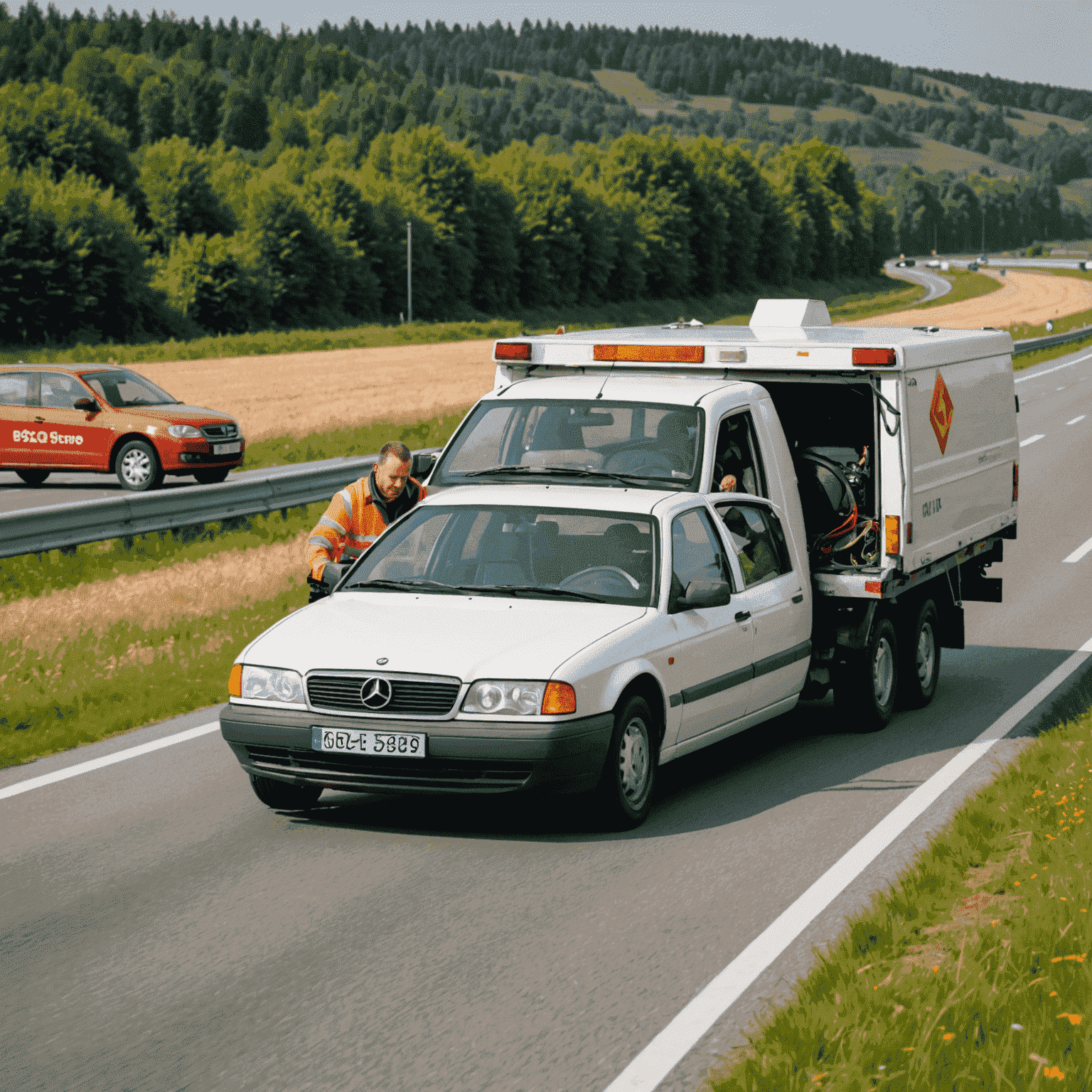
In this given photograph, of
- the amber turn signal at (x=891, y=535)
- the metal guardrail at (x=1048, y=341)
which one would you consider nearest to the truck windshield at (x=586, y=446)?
the amber turn signal at (x=891, y=535)

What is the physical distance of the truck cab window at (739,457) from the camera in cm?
879

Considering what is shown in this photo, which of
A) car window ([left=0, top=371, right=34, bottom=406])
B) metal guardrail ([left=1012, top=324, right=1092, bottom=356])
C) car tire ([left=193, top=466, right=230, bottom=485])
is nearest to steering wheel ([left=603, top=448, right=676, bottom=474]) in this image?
car tire ([left=193, top=466, right=230, bottom=485])

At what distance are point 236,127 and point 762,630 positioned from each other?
17844cm

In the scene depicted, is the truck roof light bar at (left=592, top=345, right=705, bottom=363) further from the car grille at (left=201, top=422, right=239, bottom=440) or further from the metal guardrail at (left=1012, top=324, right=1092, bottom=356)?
the metal guardrail at (left=1012, top=324, right=1092, bottom=356)

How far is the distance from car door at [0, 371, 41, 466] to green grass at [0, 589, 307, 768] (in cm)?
1230

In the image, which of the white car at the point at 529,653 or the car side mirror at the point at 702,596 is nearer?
the white car at the point at 529,653

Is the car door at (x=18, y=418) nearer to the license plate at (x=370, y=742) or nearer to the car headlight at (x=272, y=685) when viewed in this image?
the car headlight at (x=272, y=685)

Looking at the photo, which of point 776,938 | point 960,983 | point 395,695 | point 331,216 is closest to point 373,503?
point 395,695

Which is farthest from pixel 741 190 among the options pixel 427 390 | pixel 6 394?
pixel 6 394

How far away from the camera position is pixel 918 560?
31.0 feet

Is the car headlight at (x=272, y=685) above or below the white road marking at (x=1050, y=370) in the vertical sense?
above

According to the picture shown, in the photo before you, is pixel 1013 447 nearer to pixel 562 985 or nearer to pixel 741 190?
pixel 562 985

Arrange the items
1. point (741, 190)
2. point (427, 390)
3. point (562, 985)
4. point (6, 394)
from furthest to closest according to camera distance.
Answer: point (741, 190), point (427, 390), point (6, 394), point (562, 985)

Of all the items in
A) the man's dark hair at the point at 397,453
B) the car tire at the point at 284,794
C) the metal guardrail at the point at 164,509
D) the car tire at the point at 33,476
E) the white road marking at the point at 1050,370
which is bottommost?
the car tire at the point at 33,476
